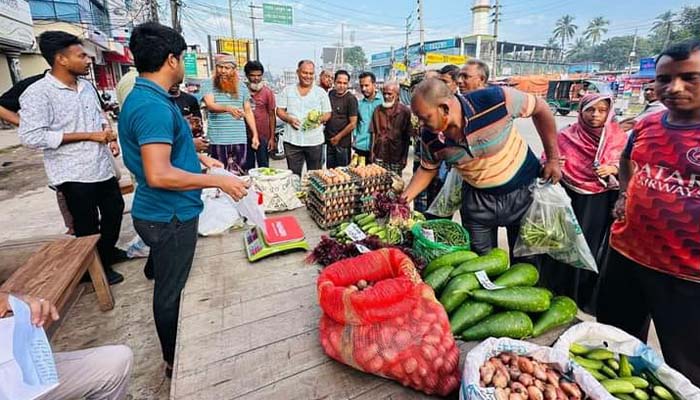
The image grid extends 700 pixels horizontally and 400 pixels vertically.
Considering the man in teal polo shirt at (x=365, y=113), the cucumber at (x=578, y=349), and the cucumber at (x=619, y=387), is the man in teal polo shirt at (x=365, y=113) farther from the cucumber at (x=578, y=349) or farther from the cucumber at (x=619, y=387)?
the cucumber at (x=619, y=387)

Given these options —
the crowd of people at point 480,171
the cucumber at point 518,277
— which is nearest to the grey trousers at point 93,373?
the crowd of people at point 480,171

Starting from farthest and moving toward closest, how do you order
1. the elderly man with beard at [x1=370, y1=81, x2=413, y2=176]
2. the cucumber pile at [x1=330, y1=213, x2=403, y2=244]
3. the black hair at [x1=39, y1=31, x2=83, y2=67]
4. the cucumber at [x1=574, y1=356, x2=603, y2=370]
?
the elderly man with beard at [x1=370, y1=81, x2=413, y2=176] → the black hair at [x1=39, y1=31, x2=83, y2=67] → the cucumber pile at [x1=330, y1=213, x2=403, y2=244] → the cucumber at [x1=574, y1=356, x2=603, y2=370]

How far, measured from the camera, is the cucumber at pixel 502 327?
4.14 feet

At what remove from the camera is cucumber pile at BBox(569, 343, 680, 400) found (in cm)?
100

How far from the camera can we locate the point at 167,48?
155 cm

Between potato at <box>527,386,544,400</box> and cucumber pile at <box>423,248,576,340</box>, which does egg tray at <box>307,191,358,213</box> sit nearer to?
cucumber pile at <box>423,248,576,340</box>

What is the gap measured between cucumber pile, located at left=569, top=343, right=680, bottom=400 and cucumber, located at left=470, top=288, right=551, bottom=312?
19 centimetres

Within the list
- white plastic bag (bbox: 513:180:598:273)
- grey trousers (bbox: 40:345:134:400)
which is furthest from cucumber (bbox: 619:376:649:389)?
grey trousers (bbox: 40:345:134:400)

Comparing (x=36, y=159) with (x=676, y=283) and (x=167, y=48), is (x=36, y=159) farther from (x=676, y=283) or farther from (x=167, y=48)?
(x=676, y=283)

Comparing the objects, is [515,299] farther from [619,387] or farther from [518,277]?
[619,387]

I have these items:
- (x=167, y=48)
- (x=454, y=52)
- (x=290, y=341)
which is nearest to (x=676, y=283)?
(x=290, y=341)

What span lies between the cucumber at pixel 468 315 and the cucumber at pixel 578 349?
28 cm

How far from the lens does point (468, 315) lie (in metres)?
1.31

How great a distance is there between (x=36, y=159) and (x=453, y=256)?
11.4 metres
